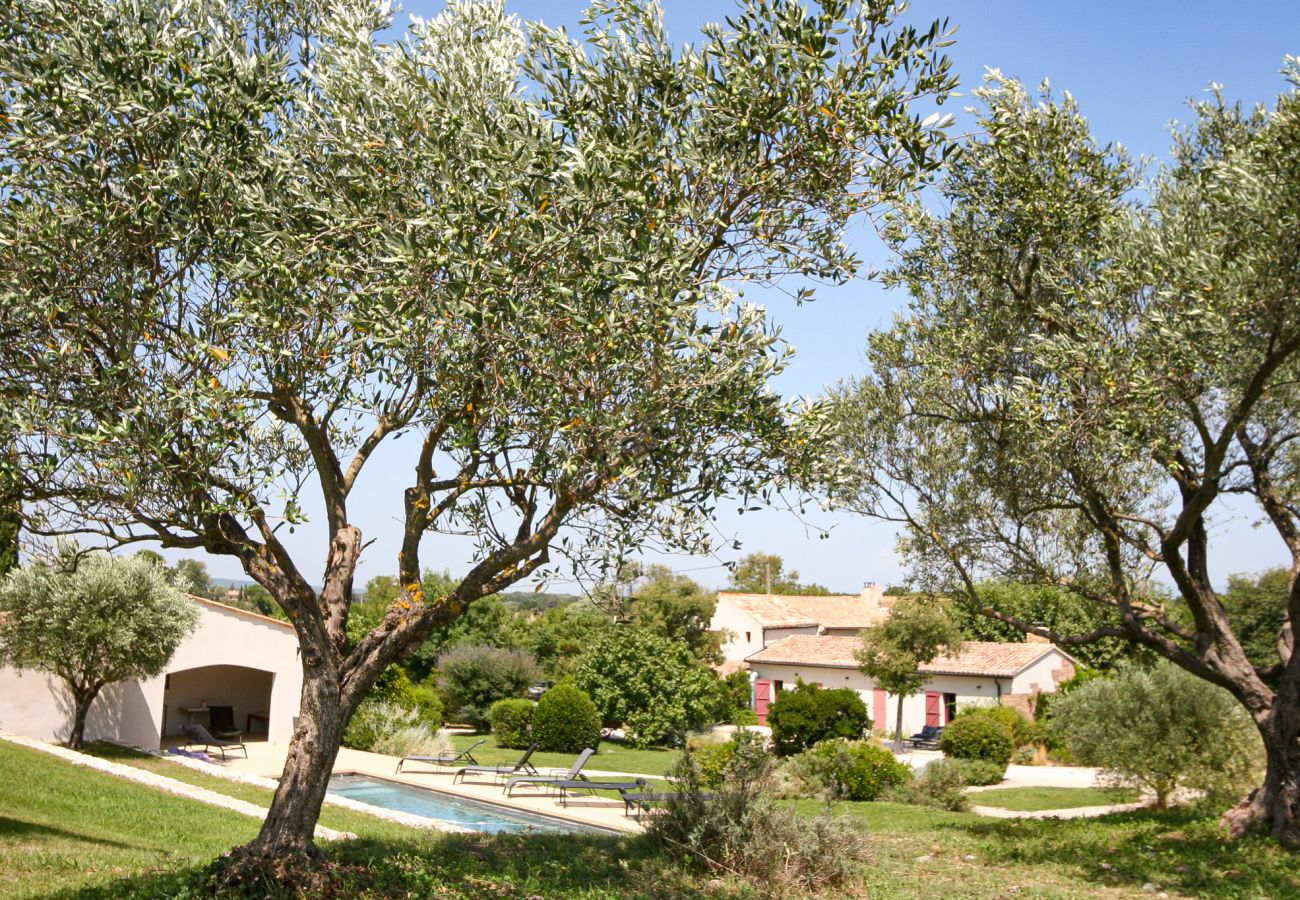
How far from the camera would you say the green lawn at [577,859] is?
8234mm

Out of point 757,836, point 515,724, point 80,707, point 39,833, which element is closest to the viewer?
point 757,836

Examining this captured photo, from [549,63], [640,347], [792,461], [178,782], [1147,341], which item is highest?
[549,63]

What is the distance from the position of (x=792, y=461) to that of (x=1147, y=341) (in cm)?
511

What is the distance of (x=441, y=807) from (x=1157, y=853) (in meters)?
13.6

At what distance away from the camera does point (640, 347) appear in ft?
21.0

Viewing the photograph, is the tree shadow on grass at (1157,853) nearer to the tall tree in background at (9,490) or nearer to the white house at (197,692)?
the tall tree in background at (9,490)

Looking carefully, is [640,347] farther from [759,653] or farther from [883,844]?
[759,653]

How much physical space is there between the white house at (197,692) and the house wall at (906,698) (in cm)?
1976

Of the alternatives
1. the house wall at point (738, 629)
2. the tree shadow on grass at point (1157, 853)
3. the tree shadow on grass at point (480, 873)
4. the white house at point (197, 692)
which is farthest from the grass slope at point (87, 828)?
the house wall at point (738, 629)

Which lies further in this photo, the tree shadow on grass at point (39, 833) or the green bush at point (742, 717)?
the green bush at point (742, 717)

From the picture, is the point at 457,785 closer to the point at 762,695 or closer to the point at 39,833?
the point at 39,833

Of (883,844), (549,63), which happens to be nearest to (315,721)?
(549,63)

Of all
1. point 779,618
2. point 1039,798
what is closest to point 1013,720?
point 1039,798

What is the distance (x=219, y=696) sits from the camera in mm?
31531
